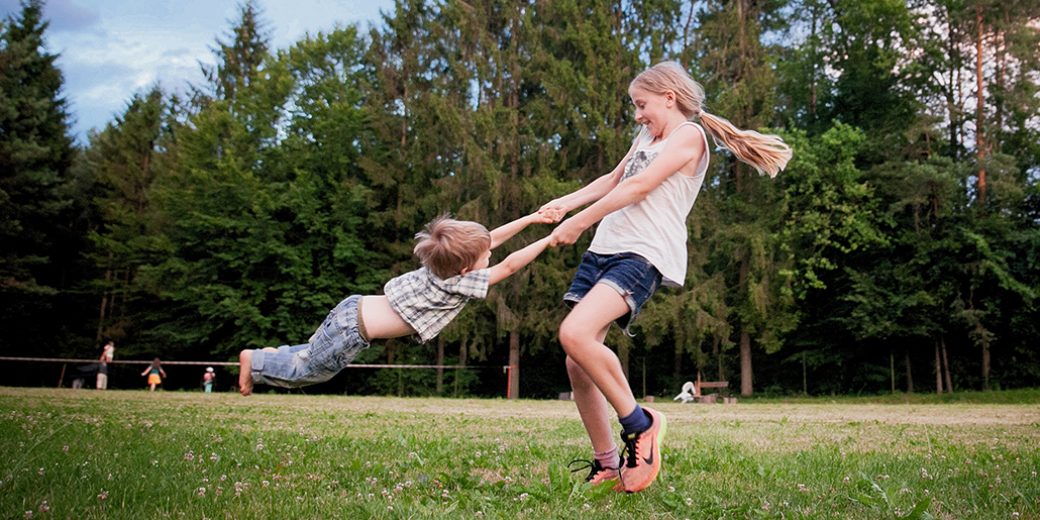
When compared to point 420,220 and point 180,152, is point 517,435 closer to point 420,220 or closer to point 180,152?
point 420,220

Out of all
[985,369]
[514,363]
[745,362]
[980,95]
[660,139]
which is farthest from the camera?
[745,362]

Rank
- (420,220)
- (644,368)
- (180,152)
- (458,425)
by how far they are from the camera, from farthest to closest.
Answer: (180,152) → (420,220) → (644,368) → (458,425)

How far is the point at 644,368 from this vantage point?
3244cm

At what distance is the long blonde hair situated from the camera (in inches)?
193

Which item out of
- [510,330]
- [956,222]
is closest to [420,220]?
[510,330]

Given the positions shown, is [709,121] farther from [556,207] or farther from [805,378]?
[805,378]

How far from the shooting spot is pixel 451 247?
4.68 meters

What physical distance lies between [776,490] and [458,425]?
6.53 m

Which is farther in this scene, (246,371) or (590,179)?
(590,179)

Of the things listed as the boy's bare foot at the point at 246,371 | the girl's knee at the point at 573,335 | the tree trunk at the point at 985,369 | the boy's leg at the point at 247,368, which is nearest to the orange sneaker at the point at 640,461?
the girl's knee at the point at 573,335

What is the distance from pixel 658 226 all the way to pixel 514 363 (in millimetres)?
26538

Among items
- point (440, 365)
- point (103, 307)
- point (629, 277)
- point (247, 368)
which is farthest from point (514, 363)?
point (629, 277)

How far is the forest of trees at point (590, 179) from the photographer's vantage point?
30.0 m

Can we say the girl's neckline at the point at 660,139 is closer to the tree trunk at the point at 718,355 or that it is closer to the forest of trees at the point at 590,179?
the forest of trees at the point at 590,179
